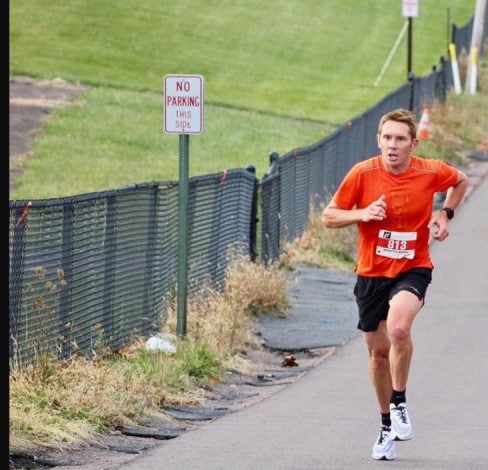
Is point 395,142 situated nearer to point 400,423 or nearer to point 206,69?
point 400,423

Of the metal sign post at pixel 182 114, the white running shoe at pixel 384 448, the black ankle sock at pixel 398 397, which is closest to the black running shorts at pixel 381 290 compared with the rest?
the black ankle sock at pixel 398 397

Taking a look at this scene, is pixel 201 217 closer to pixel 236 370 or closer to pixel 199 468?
pixel 236 370

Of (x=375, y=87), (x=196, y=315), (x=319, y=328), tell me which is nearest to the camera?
(x=196, y=315)

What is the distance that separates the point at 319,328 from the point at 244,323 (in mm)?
1307

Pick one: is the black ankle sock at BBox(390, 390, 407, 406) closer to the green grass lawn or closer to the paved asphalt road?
→ the paved asphalt road

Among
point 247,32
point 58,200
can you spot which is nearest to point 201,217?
point 58,200

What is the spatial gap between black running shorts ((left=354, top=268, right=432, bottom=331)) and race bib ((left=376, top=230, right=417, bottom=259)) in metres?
0.12

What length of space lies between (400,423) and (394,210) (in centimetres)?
131

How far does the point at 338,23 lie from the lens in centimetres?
5462

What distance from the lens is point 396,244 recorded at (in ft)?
29.9

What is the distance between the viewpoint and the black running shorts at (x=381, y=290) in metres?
9.10

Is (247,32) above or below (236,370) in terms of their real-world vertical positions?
above

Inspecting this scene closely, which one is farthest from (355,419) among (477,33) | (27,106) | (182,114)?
(477,33)

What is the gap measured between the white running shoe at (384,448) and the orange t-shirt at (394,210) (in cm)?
97
